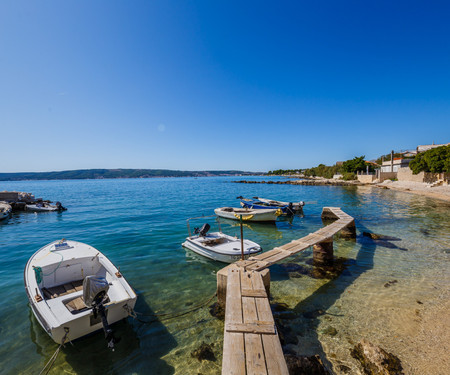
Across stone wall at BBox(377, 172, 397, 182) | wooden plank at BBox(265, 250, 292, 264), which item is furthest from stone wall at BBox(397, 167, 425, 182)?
wooden plank at BBox(265, 250, 292, 264)

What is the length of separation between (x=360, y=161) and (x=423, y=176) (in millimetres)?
36256

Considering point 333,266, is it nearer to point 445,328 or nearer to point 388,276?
point 388,276

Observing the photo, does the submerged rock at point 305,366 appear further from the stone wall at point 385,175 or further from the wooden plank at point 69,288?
the stone wall at point 385,175

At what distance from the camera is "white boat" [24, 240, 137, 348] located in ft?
19.4

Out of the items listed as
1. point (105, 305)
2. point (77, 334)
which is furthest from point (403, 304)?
point (77, 334)

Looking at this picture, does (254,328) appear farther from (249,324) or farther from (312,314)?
(312,314)

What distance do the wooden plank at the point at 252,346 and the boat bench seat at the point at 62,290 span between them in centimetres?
664

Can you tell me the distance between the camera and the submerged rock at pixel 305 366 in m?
4.94

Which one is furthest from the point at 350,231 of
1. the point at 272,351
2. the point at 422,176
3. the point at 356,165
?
the point at 356,165

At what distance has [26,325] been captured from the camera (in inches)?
296

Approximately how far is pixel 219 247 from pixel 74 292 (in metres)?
7.19

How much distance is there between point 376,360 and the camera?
5.22 m

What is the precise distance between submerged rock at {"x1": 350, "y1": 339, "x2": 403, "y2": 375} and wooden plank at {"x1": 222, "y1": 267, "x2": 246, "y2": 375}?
3.41 m

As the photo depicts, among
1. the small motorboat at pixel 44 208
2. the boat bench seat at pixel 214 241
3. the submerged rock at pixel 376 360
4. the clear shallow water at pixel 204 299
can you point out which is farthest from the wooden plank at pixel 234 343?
the small motorboat at pixel 44 208
